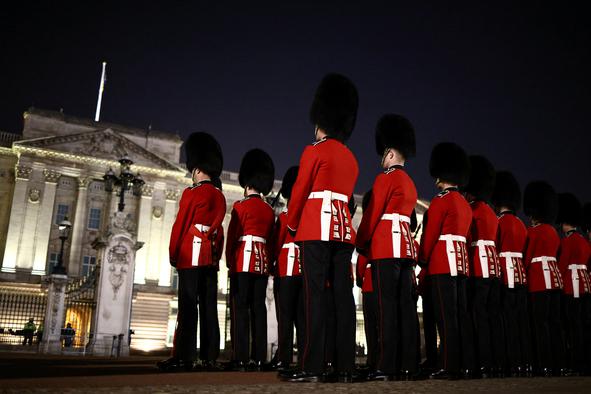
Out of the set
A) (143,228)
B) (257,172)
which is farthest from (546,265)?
(143,228)

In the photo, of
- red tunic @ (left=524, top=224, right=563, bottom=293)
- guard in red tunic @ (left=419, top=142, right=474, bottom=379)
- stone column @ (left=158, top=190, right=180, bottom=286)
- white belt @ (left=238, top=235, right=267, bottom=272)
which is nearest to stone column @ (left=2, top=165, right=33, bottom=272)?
stone column @ (left=158, top=190, right=180, bottom=286)

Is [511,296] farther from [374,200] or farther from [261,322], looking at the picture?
[261,322]

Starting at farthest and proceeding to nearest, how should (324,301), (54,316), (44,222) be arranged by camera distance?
(44,222) < (54,316) < (324,301)

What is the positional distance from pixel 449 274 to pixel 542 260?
236 cm

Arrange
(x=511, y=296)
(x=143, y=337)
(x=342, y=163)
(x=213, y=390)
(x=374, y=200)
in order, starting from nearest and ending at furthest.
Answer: (x=213, y=390) < (x=342, y=163) < (x=374, y=200) < (x=511, y=296) < (x=143, y=337)

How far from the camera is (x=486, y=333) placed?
6.02m

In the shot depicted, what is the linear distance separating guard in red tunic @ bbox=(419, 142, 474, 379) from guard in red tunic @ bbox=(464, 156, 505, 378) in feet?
1.40

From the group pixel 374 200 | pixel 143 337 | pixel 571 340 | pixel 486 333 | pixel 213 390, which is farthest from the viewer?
pixel 143 337

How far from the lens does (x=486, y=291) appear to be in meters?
6.24

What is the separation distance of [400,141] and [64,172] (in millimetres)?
33139

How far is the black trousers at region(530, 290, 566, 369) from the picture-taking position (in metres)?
6.84

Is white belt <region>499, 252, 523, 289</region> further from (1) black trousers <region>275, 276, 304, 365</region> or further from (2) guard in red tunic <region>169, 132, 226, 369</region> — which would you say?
(2) guard in red tunic <region>169, 132, 226, 369</region>

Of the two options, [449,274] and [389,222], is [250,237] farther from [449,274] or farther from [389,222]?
[449,274]

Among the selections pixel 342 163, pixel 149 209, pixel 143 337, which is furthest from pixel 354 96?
pixel 149 209
